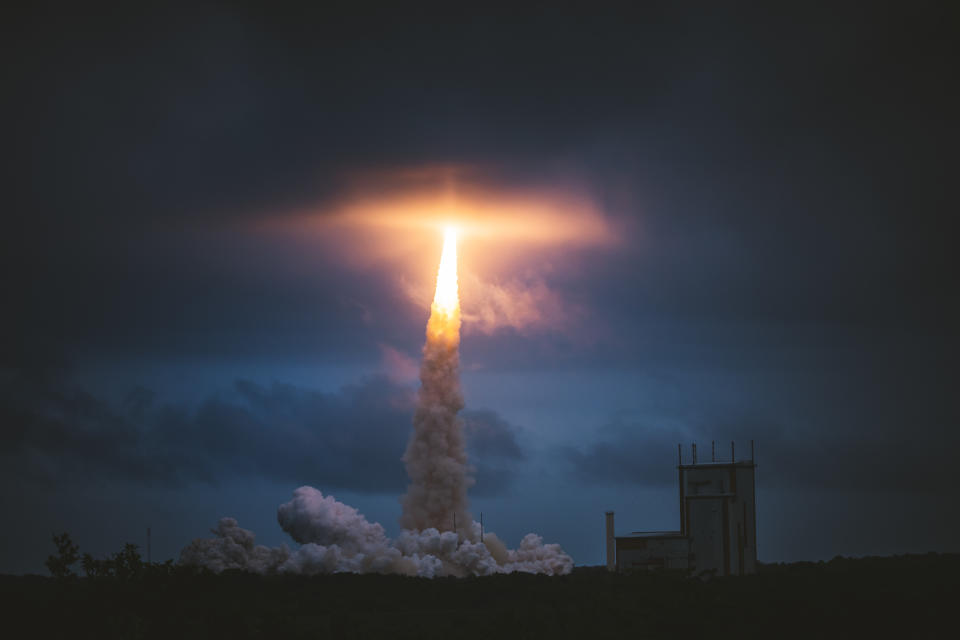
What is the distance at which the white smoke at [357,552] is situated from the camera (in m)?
112

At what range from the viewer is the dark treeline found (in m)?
68.3

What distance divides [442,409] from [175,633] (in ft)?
157

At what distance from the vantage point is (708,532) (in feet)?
314

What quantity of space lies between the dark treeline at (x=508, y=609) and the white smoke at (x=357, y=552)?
27.4ft

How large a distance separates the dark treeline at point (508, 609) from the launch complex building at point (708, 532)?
2.24 metres

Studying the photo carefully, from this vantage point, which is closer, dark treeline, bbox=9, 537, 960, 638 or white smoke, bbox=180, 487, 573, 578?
dark treeline, bbox=9, 537, 960, 638

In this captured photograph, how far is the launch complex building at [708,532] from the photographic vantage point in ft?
313

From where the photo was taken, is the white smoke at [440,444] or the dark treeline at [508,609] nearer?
the dark treeline at [508,609]

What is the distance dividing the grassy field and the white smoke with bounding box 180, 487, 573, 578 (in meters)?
7.19

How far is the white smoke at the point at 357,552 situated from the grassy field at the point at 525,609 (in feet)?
23.6

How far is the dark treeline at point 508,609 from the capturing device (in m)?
68.3

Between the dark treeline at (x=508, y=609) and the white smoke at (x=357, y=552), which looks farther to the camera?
→ the white smoke at (x=357, y=552)

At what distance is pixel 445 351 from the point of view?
4412 inches

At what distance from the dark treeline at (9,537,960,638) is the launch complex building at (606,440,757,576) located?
2.24m
